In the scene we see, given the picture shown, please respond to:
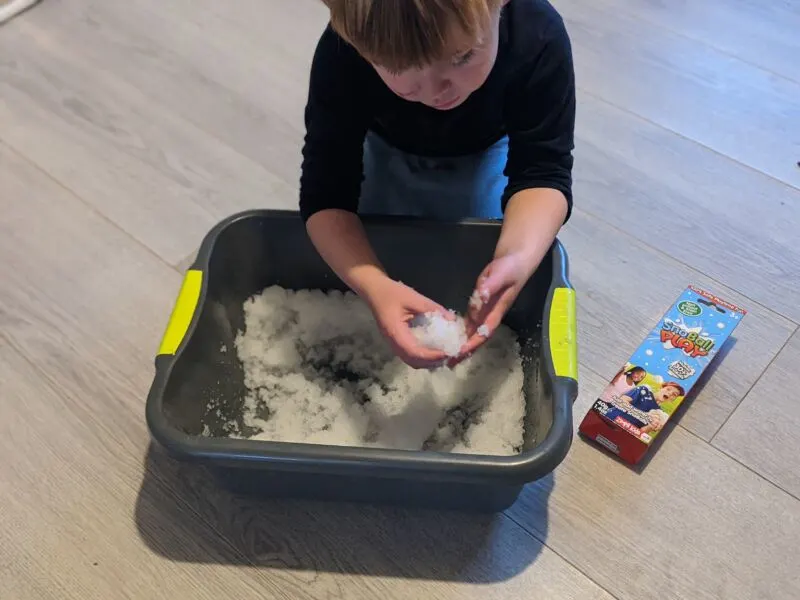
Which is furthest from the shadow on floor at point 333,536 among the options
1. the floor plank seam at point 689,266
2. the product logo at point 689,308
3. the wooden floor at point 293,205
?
the floor plank seam at point 689,266

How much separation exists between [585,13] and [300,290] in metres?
0.74

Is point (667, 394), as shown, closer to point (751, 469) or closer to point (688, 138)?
point (751, 469)

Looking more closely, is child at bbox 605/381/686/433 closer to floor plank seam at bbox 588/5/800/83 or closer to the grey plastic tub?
the grey plastic tub

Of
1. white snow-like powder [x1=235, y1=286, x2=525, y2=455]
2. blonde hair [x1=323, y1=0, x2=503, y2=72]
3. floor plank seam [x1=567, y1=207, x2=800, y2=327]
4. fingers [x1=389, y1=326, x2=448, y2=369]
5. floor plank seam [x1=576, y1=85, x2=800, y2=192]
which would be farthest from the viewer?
floor plank seam [x1=576, y1=85, x2=800, y2=192]

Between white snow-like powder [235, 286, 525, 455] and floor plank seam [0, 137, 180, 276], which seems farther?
floor plank seam [0, 137, 180, 276]

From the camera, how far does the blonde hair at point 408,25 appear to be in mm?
484

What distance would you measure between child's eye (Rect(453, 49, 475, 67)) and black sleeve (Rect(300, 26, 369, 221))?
17cm

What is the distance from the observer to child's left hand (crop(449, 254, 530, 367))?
654mm

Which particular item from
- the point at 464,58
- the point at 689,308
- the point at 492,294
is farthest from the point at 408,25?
the point at 689,308

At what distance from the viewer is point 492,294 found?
657 millimetres

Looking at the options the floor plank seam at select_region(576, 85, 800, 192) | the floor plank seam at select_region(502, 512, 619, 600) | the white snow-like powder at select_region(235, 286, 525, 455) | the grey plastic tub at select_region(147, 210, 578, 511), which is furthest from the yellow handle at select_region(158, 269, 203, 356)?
the floor plank seam at select_region(576, 85, 800, 192)

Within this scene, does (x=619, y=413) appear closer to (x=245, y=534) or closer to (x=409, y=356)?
(x=409, y=356)

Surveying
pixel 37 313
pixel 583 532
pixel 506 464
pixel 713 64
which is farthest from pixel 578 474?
pixel 713 64

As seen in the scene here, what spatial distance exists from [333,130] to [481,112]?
14 cm
